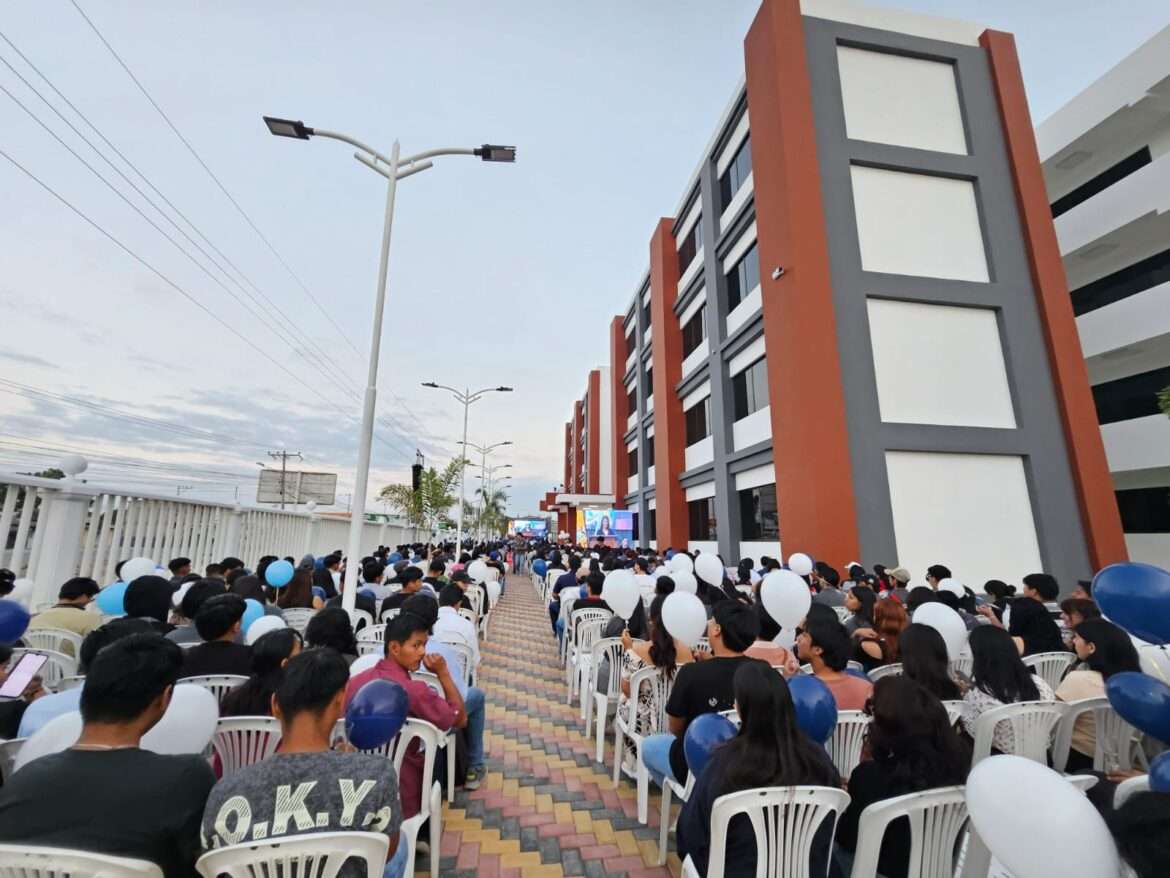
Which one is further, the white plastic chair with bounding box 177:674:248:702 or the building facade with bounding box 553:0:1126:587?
the building facade with bounding box 553:0:1126:587

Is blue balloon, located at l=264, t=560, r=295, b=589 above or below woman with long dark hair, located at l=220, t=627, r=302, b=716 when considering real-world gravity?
above

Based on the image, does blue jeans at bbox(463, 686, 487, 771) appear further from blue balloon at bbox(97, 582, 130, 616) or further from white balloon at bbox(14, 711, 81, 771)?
blue balloon at bbox(97, 582, 130, 616)

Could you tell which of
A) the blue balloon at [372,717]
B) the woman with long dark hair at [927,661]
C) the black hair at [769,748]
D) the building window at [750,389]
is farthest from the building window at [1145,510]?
the blue balloon at [372,717]

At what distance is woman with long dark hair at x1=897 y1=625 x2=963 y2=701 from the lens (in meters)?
2.65

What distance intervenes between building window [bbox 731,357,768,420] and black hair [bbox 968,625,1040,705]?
11.1 meters

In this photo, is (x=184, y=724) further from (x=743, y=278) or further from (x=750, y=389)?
(x=743, y=278)

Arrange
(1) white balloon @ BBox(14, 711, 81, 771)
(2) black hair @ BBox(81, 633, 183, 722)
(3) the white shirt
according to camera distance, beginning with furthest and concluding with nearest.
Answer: (3) the white shirt → (1) white balloon @ BBox(14, 711, 81, 771) → (2) black hair @ BBox(81, 633, 183, 722)

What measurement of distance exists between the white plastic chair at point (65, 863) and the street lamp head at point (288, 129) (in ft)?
22.9

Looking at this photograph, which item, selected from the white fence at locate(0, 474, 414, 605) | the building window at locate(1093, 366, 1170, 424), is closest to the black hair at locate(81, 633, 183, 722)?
the white fence at locate(0, 474, 414, 605)

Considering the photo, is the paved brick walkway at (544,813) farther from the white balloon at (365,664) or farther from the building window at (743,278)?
the building window at (743,278)

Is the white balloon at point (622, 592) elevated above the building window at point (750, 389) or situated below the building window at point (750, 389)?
below

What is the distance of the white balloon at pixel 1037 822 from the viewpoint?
3.35 ft

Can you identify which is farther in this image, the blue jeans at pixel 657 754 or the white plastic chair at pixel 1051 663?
the white plastic chair at pixel 1051 663

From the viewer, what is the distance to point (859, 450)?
10500 millimetres
